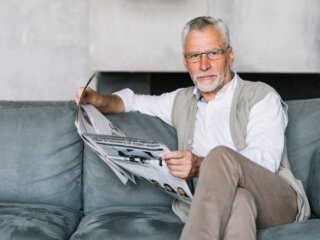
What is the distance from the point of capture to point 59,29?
3.07 m

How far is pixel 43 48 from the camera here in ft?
10.1

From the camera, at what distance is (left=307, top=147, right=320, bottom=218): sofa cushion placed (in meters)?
2.10

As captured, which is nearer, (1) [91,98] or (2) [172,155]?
(2) [172,155]

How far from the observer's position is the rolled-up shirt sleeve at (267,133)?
1949mm

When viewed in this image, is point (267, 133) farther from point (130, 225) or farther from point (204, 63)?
point (130, 225)

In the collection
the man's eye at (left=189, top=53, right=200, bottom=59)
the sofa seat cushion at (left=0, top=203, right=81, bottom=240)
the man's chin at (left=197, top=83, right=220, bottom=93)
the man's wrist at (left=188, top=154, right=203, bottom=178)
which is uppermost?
the man's eye at (left=189, top=53, right=200, bottom=59)

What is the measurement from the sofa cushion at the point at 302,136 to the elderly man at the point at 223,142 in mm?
162

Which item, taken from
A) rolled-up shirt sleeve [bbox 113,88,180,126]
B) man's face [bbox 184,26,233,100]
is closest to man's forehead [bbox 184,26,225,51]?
man's face [bbox 184,26,233,100]

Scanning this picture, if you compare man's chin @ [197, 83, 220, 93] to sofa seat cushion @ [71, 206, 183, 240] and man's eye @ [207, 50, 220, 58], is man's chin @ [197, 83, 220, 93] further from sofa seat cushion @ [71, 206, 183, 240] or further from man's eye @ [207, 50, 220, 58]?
sofa seat cushion @ [71, 206, 183, 240]

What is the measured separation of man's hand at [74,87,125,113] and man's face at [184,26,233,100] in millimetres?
364

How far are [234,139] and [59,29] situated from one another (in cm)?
135

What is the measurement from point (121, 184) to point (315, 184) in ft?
2.39

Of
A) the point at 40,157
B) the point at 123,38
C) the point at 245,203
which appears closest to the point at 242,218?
the point at 245,203

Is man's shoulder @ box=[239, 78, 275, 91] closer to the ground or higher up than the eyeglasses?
closer to the ground
